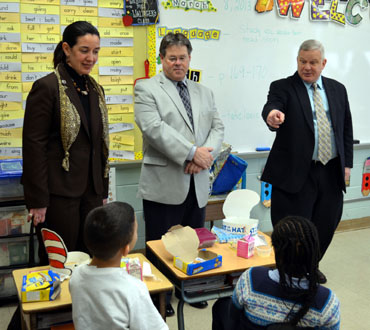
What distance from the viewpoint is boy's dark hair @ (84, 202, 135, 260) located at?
1400mm

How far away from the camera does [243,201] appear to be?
2.52m

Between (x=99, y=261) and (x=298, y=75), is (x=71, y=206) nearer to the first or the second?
(x=99, y=261)

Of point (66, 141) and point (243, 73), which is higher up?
point (243, 73)

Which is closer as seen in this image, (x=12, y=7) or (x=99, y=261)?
(x=99, y=261)

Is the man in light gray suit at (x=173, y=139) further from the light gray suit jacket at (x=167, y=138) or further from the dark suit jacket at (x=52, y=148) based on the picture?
the dark suit jacket at (x=52, y=148)

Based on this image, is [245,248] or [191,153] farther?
[191,153]

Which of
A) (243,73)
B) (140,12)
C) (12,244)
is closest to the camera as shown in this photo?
(12,244)

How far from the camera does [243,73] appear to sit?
3.68m

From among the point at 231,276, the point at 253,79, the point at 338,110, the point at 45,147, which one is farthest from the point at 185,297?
the point at 253,79

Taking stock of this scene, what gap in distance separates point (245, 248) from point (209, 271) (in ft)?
0.76

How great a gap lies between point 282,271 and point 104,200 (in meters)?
1.36

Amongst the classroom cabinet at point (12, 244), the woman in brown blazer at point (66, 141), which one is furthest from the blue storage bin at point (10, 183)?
the woman in brown blazer at point (66, 141)

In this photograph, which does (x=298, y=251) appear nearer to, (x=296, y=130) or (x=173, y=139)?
(x=173, y=139)

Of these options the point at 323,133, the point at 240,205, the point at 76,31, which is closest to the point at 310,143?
the point at 323,133
